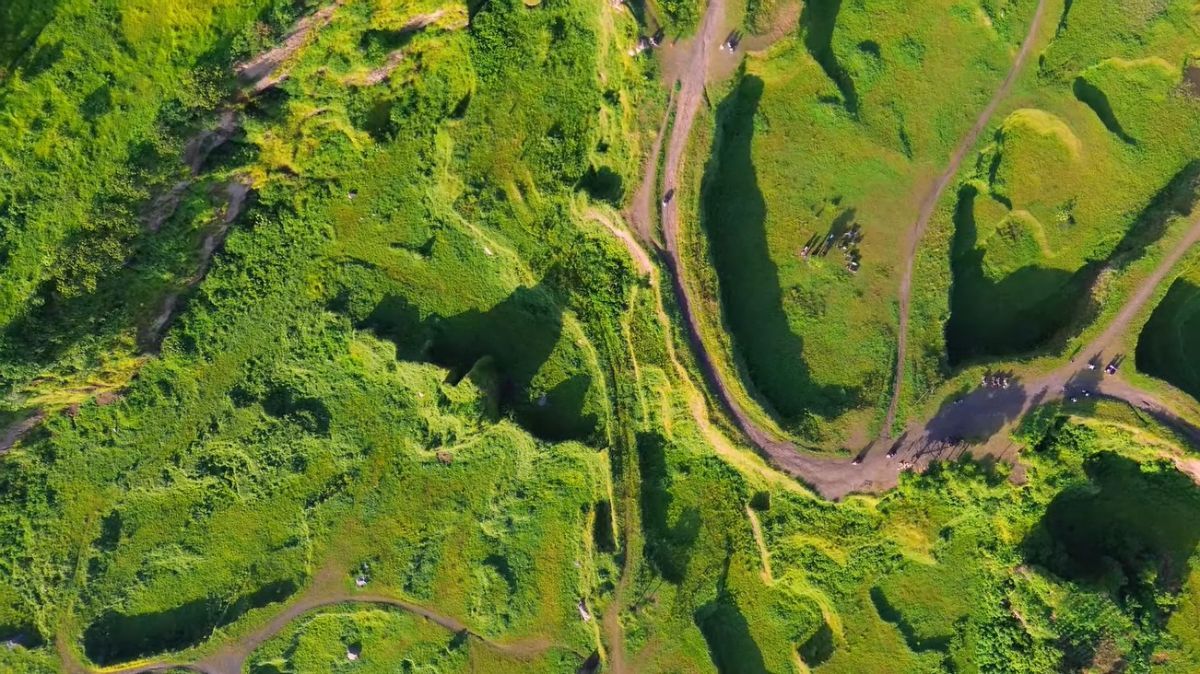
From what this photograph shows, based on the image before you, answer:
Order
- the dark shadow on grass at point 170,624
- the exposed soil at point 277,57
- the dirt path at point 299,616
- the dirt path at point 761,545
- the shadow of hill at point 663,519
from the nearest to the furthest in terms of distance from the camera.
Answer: the exposed soil at point 277,57
the dirt path at point 761,545
the shadow of hill at point 663,519
the dirt path at point 299,616
the dark shadow on grass at point 170,624

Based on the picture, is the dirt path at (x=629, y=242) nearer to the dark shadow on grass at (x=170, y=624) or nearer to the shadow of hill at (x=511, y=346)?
the shadow of hill at (x=511, y=346)

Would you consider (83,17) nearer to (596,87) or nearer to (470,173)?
(470,173)

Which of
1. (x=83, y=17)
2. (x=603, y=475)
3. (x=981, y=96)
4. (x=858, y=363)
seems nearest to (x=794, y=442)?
(x=858, y=363)

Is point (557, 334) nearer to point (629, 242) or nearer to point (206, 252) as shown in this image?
point (629, 242)

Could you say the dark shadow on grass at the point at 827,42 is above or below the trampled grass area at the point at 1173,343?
above

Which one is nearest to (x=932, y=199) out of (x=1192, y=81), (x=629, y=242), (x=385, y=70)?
(x=1192, y=81)

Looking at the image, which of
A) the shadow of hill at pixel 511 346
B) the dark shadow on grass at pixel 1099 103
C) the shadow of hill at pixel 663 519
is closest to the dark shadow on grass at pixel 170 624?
the shadow of hill at pixel 511 346
